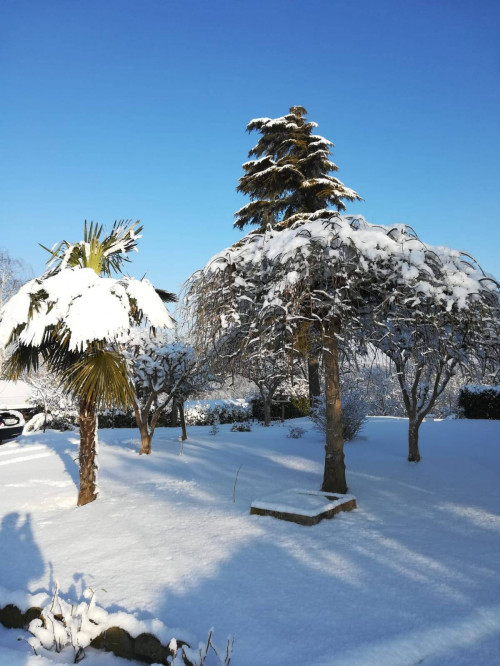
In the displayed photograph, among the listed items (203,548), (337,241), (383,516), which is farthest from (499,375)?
(203,548)

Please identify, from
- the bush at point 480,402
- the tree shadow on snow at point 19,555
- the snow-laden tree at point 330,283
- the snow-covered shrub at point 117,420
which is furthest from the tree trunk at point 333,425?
the snow-covered shrub at point 117,420

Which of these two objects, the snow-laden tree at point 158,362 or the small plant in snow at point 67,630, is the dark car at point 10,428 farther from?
the small plant in snow at point 67,630

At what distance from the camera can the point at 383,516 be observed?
234 inches

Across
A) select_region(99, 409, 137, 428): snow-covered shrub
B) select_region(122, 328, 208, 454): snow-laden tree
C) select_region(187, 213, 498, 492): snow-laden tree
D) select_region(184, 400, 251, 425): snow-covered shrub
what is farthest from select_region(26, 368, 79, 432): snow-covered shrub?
select_region(187, 213, 498, 492): snow-laden tree

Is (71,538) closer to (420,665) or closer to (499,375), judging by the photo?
(420,665)

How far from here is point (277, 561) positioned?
4473 mm

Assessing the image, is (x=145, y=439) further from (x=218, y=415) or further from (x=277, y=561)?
(x=218, y=415)

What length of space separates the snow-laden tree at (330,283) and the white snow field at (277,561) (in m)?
1.66

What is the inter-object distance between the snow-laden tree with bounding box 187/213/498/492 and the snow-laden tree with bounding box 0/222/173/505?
1026 millimetres

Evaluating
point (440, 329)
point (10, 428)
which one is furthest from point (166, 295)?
point (10, 428)

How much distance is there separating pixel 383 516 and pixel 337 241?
359 centimetres

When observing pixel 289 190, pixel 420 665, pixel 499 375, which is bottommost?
pixel 420 665

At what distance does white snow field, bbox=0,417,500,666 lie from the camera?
10.4 feet

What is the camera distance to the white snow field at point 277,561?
3182mm
